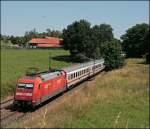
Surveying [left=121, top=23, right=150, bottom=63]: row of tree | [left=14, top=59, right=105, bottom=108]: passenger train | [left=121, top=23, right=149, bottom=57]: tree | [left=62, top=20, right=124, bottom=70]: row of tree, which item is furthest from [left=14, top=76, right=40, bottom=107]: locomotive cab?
[left=121, top=23, right=149, bottom=57]: tree

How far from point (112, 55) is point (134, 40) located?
49.8 m

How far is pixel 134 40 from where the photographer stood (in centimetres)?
12744

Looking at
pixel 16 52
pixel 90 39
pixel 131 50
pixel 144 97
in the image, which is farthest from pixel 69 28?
pixel 144 97

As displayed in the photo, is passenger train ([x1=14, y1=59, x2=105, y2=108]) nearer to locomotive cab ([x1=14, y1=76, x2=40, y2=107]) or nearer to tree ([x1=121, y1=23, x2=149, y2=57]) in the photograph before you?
locomotive cab ([x1=14, y1=76, x2=40, y2=107])

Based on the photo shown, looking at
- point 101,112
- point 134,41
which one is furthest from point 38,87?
point 134,41

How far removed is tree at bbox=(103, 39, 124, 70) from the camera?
259ft

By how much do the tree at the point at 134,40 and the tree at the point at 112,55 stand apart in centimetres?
4056

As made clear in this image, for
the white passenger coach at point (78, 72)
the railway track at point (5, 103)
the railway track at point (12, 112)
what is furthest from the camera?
the white passenger coach at point (78, 72)

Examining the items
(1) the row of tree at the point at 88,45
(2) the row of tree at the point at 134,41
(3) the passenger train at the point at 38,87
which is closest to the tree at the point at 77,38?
(1) the row of tree at the point at 88,45

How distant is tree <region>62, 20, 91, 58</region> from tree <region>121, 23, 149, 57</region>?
39118 mm

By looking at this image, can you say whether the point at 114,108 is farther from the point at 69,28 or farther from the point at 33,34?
the point at 69,28

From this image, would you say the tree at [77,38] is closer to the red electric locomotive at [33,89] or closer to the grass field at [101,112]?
the grass field at [101,112]

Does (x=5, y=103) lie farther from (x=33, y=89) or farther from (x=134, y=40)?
(x=134, y=40)

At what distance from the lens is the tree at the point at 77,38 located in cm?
8469
